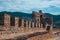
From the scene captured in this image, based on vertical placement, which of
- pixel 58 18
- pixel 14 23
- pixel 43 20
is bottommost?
pixel 58 18

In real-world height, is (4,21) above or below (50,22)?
above

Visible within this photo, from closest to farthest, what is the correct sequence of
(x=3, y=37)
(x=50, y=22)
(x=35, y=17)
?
(x=3, y=37) < (x=50, y=22) < (x=35, y=17)

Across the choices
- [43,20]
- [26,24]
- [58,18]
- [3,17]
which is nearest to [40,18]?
[43,20]

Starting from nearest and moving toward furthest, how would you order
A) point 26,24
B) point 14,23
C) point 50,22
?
point 14,23
point 26,24
point 50,22

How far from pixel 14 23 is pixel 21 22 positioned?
265 cm

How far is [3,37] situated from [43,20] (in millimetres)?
27471

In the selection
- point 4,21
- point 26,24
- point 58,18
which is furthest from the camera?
point 58,18

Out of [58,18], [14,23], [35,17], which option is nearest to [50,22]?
[35,17]

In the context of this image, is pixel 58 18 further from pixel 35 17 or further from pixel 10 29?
pixel 10 29

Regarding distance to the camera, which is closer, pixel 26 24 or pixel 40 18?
pixel 26 24

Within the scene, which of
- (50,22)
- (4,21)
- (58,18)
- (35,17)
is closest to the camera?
(4,21)

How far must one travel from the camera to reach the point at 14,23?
18.8 metres

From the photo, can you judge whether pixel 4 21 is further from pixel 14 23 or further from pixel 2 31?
pixel 14 23

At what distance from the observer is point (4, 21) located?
16.4 meters
